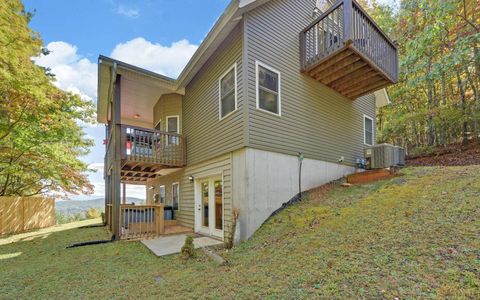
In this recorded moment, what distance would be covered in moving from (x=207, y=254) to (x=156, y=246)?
195 cm

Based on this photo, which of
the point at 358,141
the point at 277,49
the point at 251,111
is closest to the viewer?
the point at 251,111

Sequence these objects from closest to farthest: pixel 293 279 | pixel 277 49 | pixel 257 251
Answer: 1. pixel 293 279
2. pixel 257 251
3. pixel 277 49

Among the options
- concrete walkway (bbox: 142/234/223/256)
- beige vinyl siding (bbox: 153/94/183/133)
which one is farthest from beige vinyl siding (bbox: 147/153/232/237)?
beige vinyl siding (bbox: 153/94/183/133)

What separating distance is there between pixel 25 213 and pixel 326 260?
14.7 meters

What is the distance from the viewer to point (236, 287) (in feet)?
11.9

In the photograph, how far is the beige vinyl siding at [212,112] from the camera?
279 inches

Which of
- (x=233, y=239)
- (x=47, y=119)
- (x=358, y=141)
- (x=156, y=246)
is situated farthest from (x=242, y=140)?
(x=47, y=119)

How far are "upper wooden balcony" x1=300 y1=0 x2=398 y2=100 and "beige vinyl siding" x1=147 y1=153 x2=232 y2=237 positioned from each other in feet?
14.2

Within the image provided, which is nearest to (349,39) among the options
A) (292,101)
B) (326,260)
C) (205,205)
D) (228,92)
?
(292,101)

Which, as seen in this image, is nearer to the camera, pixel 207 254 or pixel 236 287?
pixel 236 287

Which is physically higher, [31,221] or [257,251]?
[257,251]

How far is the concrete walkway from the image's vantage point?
641cm

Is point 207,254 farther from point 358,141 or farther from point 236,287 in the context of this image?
point 358,141

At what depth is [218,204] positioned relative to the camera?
794 centimetres
